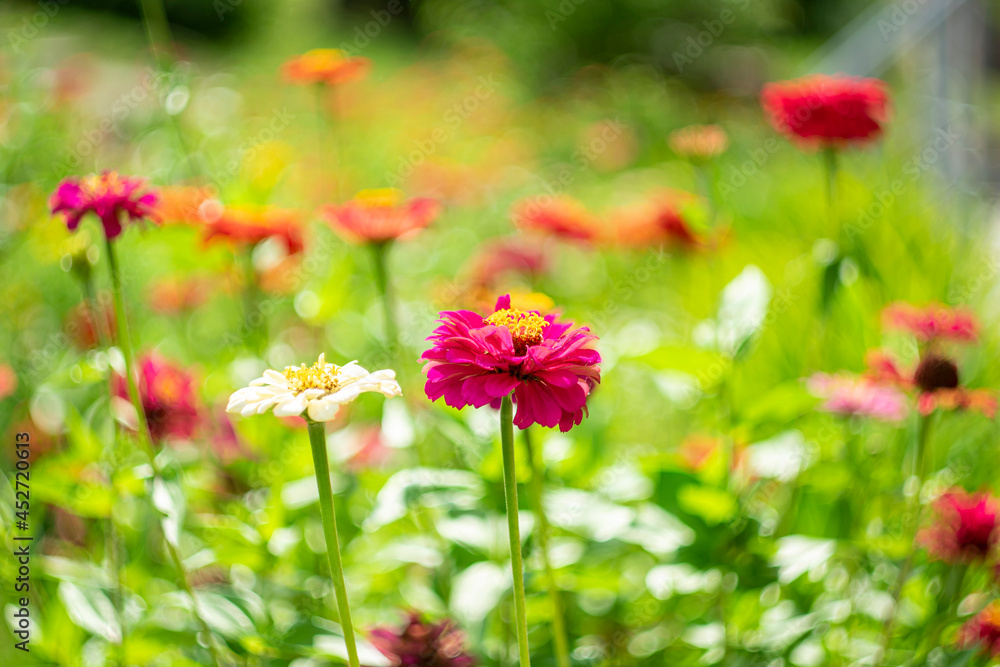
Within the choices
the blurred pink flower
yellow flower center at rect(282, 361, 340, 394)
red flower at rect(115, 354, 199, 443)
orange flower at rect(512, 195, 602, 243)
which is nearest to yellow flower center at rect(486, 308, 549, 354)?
yellow flower center at rect(282, 361, 340, 394)

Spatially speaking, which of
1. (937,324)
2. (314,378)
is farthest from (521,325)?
(937,324)

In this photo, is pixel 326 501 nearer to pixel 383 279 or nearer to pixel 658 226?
pixel 383 279

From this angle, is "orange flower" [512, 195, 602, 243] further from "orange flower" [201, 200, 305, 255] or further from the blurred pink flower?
the blurred pink flower

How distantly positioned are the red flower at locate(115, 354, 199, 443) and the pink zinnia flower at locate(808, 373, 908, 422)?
882 millimetres

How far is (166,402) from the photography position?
116 centimetres

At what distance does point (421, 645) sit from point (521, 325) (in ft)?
1.39

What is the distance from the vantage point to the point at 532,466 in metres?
0.76

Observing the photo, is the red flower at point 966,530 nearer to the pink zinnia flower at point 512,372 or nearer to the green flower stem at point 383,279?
the pink zinnia flower at point 512,372

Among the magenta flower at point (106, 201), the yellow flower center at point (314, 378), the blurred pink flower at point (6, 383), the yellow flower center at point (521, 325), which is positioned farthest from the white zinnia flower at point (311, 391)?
the blurred pink flower at point (6, 383)

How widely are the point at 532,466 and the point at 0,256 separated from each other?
1.75 m

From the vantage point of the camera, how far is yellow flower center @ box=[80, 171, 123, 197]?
2.82 feet

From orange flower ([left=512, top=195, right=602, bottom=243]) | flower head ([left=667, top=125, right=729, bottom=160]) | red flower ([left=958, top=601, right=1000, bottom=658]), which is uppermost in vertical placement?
flower head ([left=667, top=125, right=729, bottom=160])

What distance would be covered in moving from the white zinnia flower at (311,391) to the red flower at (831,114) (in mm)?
833

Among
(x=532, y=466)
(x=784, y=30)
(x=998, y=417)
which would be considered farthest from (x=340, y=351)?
(x=784, y=30)
